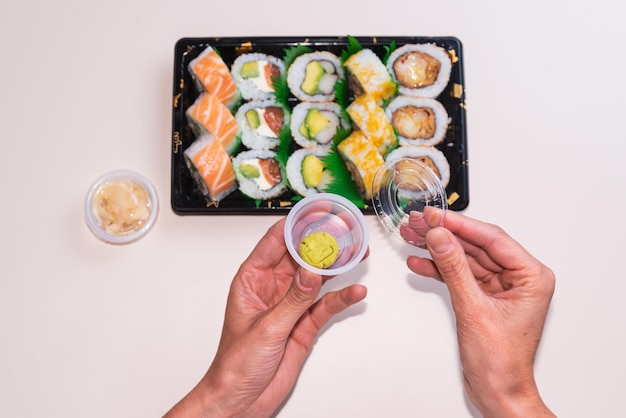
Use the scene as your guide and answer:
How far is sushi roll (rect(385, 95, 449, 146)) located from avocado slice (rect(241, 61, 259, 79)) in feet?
1.69

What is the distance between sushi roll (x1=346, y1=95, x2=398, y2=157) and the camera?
205 cm

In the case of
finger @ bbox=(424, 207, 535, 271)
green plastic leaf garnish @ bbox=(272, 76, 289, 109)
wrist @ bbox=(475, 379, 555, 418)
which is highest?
green plastic leaf garnish @ bbox=(272, 76, 289, 109)

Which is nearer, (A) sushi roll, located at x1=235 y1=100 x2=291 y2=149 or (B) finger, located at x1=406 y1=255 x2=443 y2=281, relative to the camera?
(B) finger, located at x1=406 y1=255 x2=443 y2=281

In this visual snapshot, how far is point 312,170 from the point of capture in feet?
6.95

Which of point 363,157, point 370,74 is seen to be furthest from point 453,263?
point 370,74

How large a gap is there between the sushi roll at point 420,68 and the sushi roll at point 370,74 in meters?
0.09

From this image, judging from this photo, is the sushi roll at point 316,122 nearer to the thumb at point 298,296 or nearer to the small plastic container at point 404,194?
the small plastic container at point 404,194

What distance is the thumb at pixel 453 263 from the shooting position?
1.48 meters

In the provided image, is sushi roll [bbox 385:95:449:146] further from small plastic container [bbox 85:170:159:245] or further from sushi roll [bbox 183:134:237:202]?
small plastic container [bbox 85:170:159:245]

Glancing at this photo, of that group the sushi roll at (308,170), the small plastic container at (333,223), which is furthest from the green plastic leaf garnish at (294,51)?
the small plastic container at (333,223)

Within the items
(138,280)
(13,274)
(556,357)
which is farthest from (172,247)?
(556,357)

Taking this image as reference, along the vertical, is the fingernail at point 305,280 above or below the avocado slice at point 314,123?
below

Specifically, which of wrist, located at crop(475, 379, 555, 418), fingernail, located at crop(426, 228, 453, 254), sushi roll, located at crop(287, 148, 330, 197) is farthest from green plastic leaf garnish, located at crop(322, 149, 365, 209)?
wrist, located at crop(475, 379, 555, 418)

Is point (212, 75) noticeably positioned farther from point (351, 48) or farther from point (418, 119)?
point (418, 119)
